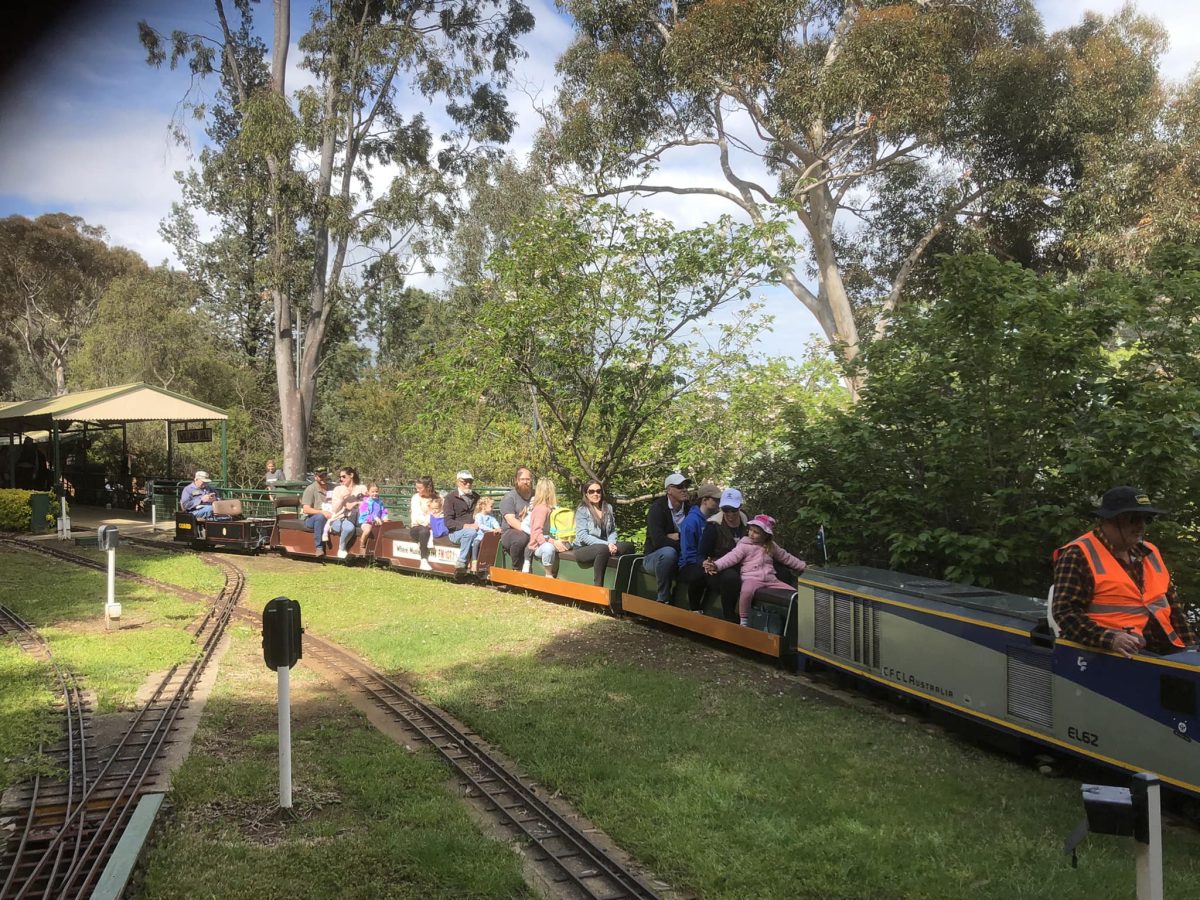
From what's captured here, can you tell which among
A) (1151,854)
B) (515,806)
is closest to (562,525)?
(515,806)

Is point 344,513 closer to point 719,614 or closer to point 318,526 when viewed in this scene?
point 318,526

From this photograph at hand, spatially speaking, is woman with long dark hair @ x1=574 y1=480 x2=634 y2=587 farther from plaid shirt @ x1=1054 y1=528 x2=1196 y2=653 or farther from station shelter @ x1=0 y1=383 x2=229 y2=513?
station shelter @ x1=0 y1=383 x2=229 y2=513

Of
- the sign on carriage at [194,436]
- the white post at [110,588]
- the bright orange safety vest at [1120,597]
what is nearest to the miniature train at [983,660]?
the bright orange safety vest at [1120,597]

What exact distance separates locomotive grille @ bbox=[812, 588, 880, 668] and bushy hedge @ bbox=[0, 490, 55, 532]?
2158 cm

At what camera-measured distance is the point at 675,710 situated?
6.99m

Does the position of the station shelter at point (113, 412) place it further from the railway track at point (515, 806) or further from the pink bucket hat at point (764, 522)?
the pink bucket hat at point (764, 522)

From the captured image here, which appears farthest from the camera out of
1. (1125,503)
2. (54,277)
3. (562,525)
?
(54,277)

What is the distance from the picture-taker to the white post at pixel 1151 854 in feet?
9.77

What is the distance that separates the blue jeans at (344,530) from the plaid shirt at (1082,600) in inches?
495

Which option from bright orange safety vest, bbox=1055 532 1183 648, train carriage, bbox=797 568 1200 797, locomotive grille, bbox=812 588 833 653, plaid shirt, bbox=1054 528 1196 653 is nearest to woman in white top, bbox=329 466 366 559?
train carriage, bbox=797 568 1200 797

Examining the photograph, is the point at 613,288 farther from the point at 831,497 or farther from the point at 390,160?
the point at 390,160

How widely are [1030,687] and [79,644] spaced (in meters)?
8.47

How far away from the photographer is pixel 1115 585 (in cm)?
520

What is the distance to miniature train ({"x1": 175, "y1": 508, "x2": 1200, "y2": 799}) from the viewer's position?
4789 mm
